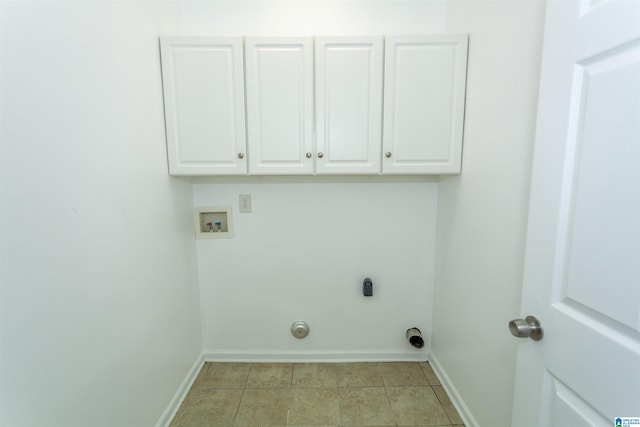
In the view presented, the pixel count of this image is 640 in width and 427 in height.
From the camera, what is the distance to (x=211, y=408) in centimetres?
156

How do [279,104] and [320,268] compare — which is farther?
[320,268]

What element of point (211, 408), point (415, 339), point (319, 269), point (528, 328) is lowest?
point (211, 408)

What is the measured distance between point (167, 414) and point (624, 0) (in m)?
2.29

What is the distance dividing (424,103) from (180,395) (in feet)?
7.19

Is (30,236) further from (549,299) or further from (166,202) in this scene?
(549,299)

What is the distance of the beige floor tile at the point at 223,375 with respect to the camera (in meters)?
1.73

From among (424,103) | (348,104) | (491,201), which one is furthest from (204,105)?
(491,201)

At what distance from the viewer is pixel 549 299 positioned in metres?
0.74

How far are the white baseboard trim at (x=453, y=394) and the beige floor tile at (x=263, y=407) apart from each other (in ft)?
3.21

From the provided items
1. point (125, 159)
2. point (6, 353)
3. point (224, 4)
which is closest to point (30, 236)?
point (6, 353)

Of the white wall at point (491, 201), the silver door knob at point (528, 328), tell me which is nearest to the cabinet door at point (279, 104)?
the white wall at point (491, 201)

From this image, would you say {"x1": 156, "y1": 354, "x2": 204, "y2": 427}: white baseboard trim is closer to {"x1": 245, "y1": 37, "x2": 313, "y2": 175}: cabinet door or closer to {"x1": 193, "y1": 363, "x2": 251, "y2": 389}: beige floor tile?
{"x1": 193, "y1": 363, "x2": 251, "y2": 389}: beige floor tile

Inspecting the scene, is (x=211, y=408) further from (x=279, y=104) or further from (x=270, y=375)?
(x=279, y=104)

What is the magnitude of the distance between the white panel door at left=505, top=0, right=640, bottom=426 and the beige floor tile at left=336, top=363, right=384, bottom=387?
1.07 m
